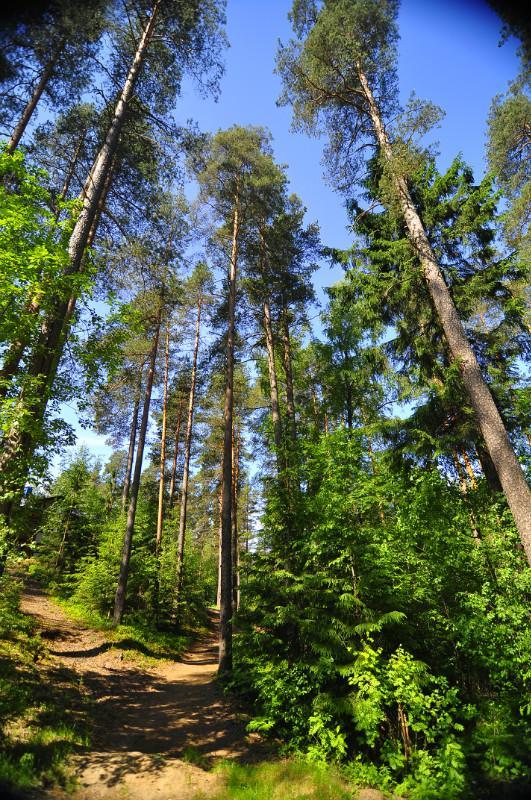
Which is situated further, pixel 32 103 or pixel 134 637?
pixel 134 637

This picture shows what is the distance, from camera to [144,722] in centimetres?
730

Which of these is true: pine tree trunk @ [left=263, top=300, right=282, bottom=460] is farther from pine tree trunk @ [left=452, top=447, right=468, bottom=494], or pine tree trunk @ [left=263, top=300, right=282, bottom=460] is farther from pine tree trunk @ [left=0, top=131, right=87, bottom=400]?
pine tree trunk @ [left=0, top=131, right=87, bottom=400]

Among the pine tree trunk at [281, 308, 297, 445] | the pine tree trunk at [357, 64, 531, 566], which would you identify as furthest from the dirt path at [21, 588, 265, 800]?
the pine tree trunk at [281, 308, 297, 445]

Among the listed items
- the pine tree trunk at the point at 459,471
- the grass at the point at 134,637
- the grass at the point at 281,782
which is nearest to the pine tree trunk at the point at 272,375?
the pine tree trunk at the point at 459,471

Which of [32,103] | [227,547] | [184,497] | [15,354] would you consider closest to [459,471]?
[227,547]

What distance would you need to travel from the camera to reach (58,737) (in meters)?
5.34

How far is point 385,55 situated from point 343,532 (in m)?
14.3

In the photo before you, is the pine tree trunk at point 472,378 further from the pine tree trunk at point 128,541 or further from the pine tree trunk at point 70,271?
the pine tree trunk at point 128,541

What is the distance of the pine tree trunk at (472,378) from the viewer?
6.78 metres

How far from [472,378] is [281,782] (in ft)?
26.0

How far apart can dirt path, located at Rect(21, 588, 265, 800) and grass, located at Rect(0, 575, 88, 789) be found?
12.1 inches

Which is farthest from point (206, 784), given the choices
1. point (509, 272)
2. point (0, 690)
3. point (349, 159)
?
point (349, 159)

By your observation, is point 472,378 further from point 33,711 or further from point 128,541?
point 128,541

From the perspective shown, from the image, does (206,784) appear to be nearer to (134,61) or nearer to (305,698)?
(305,698)
